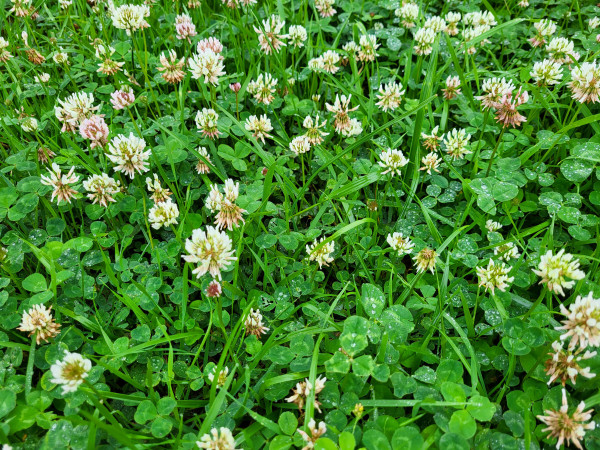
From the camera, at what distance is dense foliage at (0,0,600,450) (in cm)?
183

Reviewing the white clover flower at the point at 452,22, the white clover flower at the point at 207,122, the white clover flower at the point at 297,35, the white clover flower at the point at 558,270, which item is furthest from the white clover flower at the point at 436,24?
the white clover flower at the point at 558,270

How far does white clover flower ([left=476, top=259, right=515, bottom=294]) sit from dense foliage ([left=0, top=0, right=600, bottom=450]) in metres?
0.01

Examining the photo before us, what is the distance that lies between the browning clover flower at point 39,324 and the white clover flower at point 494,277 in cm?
181

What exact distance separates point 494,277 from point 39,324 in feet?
6.28

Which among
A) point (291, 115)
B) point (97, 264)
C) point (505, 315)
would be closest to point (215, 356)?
point (97, 264)

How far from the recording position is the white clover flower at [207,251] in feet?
6.00

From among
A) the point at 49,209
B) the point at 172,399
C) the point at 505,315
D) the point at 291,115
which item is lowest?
the point at 172,399

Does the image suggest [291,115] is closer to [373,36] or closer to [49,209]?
[373,36]

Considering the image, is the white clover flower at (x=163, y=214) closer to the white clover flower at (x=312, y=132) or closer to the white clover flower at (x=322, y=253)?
the white clover flower at (x=322, y=253)

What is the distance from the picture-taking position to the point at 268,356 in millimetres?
2012

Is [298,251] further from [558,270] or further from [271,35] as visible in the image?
[271,35]

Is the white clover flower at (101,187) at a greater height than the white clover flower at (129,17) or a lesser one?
lesser

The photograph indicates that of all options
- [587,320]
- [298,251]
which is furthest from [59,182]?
[587,320]

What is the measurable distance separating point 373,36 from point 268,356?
8.25ft
